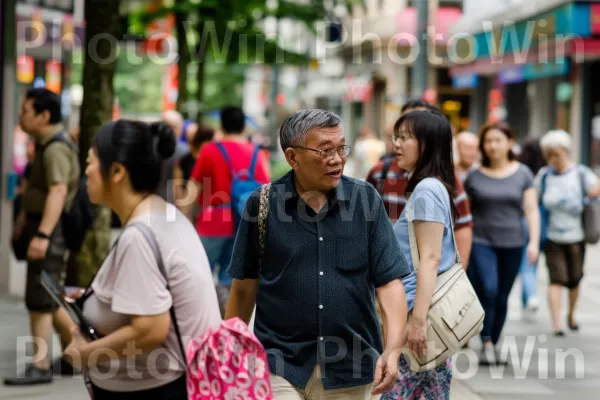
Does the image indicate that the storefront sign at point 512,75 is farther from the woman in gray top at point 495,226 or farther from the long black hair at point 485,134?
the woman in gray top at point 495,226

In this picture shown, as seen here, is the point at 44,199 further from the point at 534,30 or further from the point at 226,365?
the point at 534,30

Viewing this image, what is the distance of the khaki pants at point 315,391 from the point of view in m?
4.28

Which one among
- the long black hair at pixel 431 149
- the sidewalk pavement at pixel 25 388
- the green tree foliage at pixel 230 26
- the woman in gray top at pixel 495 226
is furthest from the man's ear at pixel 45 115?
the green tree foliage at pixel 230 26

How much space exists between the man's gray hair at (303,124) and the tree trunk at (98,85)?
5.41 meters

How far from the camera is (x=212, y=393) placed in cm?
363

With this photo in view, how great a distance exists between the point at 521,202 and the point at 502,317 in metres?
0.90

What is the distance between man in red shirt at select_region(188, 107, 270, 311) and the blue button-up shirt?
488 centimetres

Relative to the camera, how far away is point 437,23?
1671 inches

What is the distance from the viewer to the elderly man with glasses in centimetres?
435

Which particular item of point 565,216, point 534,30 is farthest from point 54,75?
point 565,216

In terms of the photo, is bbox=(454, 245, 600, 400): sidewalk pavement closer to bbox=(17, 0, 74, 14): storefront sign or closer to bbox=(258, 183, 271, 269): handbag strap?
bbox=(258, 183, 271, 269): handbag strap

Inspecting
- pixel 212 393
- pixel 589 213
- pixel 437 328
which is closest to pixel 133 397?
pixel 212 393

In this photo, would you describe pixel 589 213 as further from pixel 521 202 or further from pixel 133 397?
pixel 133 397

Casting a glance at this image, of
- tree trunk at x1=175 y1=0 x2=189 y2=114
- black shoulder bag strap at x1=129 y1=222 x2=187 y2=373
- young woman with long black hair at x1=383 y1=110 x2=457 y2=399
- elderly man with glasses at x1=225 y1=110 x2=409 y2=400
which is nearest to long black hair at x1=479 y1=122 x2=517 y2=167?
young woman with long black hair at x1=383 y1=110 x2=457 y2=399
